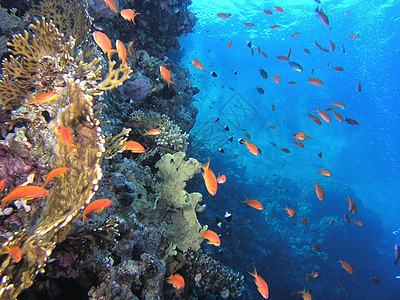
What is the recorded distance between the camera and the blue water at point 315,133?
A: 18.0 m

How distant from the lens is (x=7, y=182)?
254cm

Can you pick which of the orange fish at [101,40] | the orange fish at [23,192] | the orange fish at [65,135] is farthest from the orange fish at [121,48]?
the orange fish at [23,192]

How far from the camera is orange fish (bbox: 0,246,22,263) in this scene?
1.58m

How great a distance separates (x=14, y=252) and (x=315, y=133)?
48479 mm

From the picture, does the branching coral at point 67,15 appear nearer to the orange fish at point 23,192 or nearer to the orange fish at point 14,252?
the orange fish at point 23,192

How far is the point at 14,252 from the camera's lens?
159 cm

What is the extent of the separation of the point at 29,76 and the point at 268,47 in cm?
5388

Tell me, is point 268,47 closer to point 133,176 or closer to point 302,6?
point 302,6

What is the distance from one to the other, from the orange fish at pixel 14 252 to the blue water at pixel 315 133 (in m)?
12.6

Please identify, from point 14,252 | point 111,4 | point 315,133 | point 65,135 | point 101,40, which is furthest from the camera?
point 315,133

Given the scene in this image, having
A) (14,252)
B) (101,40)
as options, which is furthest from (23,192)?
(101,40)

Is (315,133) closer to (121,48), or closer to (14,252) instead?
(121,48)

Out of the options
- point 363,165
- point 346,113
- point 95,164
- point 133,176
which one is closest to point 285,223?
point 133,176

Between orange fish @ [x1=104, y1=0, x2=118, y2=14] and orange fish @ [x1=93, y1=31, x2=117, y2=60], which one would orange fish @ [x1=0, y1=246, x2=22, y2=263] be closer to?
orange fish @ [x1=93, y1=31, x2=117, y2=60]
